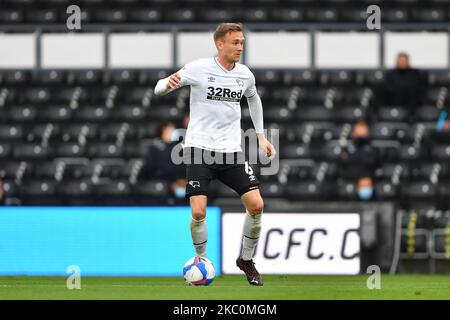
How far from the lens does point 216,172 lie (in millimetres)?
10078

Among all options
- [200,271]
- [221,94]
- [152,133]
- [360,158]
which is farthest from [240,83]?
[152,133]

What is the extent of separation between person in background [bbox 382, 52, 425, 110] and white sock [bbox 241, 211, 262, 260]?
8.37m

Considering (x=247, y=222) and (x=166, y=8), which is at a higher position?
(x=166, y=8)

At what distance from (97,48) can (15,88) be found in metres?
1.49

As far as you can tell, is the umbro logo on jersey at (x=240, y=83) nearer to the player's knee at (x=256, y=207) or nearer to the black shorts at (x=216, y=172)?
the black shorts at (x=216, y=172)

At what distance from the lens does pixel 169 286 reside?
11070 mm

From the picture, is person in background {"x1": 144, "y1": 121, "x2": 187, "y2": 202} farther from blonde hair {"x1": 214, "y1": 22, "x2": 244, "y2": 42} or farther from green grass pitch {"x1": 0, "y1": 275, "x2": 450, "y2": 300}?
blonde hair {"x1": 214, "y1": 22, "x2": 244, "y2": 42}

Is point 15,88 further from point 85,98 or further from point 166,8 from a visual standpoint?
point 166,8

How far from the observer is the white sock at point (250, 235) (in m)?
10.2

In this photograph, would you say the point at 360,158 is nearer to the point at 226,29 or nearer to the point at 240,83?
the point at 240,83

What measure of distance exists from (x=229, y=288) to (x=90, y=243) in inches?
143

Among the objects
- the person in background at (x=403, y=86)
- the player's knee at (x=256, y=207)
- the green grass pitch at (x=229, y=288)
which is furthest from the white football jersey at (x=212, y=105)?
the person in background at (x=403, y=86)
